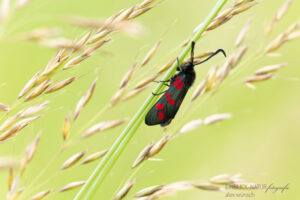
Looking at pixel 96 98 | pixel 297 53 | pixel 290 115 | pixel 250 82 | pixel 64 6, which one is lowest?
pixel 290 115

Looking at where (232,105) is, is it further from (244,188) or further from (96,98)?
(244,188)

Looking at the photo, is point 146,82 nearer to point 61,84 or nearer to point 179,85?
point 61,84

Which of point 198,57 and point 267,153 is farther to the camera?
point 267,153

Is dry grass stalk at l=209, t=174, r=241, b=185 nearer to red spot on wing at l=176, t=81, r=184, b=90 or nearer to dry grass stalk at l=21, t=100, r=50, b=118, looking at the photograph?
dry grass stalk at l=21, t=100, r=50, b=118

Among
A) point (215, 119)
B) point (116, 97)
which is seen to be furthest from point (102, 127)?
point (215, 119)

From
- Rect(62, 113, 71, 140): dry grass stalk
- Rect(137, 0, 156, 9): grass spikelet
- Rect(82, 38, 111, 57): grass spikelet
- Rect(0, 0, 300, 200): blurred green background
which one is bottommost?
Rect(0, 0, 300, 200): blurred green background

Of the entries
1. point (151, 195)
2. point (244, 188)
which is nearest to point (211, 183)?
point (244, 188)

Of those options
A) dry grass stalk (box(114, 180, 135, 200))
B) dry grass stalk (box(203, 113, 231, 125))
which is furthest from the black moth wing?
dry grass stalk (box(114, 180, 135, 200))

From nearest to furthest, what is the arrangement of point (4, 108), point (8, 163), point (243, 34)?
point (8, 163), point (4, 108), point (243, 34)
